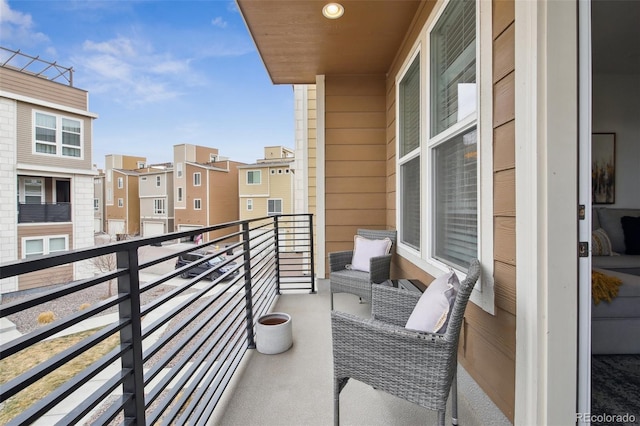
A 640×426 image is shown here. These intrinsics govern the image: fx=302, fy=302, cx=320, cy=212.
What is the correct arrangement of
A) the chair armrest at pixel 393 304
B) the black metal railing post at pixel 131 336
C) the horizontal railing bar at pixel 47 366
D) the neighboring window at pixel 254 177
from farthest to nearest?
the neighboring window at pixel 254 177 → the chair armrest at pixel 393 304 → the black metal railing post at pixel 131 336 → the horizontal railing bar at pixel 47 366

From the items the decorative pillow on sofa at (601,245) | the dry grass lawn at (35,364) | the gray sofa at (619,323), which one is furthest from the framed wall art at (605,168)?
the dry grass lawn at (35,364)

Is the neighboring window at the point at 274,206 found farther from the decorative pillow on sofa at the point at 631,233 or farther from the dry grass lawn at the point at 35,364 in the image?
the decorative pillow on sofa at the point at 631,233

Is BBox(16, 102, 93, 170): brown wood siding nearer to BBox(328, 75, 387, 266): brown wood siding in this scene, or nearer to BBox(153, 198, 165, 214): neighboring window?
BBox(153, 198, 165, 214): neighboring window

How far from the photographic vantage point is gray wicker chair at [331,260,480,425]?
1.19 m

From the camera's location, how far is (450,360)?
119cm

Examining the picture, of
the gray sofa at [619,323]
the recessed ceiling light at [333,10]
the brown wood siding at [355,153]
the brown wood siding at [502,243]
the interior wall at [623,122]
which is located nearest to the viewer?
the brown wood siding at [502,243]

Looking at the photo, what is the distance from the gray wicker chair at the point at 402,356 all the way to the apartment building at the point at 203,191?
58.8ft

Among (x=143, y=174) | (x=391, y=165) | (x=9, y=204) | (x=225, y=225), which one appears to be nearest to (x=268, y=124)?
(x=143, y=174)

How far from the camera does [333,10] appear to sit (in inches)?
99.8

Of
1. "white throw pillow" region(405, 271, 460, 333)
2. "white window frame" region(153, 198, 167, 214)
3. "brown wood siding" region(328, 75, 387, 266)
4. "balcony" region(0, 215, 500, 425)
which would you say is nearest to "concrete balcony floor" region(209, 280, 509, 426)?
"balcony" region(0, 215, 500, 425)

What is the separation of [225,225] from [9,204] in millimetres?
12319

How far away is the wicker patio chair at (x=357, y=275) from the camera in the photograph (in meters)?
2.78

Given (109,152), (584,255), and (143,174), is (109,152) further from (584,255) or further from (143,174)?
(584,255)

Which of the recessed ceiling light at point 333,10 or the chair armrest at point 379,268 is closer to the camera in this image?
the recessed ceiling light at point 333,10
